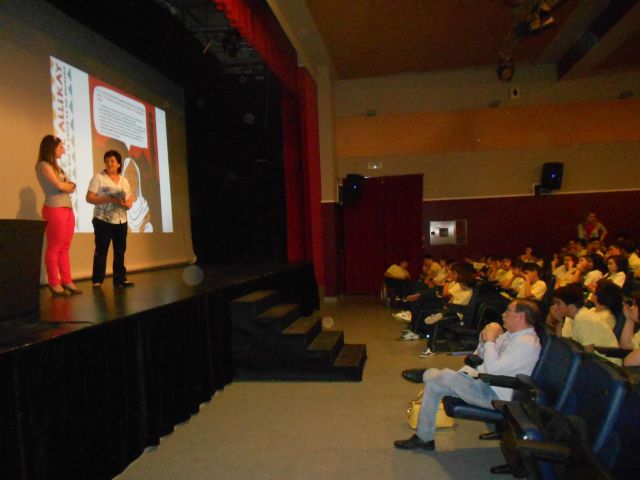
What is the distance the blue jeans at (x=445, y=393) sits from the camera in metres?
2.79

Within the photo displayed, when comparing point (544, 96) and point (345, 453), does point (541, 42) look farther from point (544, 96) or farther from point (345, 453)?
point (345, 453)

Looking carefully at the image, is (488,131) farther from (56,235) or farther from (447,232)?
(56,235)

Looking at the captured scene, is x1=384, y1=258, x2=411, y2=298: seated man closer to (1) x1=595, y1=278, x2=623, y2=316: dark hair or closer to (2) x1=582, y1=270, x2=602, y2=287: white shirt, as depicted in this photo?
(2) x1=582, y1=270, x2=602, y2=287: white shirt

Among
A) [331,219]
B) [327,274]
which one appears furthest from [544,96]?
[327,274]

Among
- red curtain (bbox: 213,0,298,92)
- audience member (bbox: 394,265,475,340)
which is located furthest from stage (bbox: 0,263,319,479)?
red curtain (bbox: 213,0,298,92)

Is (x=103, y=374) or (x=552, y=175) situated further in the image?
(x=552, y=175)

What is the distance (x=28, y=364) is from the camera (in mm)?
2166

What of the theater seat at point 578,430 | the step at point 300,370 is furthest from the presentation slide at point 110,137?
the theater seat at point 578,430

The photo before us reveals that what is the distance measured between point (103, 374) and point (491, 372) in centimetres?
218

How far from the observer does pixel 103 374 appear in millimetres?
2684

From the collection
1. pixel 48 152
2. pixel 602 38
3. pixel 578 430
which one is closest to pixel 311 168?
pixel 602 38

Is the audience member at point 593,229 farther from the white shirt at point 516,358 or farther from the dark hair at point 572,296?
the white shirt at point 516,358

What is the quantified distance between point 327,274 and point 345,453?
22.6 ft

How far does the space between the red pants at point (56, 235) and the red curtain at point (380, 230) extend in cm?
730
